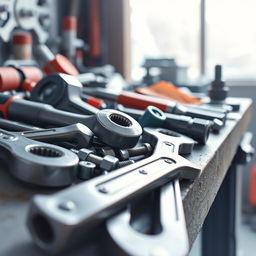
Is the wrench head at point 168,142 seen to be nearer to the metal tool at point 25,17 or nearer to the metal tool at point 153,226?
the metal tool at point 153,226

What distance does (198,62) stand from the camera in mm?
1724

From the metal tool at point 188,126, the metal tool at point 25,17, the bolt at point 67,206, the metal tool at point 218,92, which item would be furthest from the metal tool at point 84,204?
the metal tool at point 25,17

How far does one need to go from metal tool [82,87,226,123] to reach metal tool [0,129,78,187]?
290mm

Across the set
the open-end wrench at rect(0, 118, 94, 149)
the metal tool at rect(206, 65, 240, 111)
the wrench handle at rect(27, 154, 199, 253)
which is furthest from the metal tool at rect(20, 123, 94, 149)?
the metal tool at rect(206, 65, 240, 111)

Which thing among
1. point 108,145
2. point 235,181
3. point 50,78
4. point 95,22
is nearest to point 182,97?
point 235,181

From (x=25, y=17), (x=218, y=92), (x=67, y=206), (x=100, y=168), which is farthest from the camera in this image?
(x=25, y=17)

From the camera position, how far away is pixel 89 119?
438 mm

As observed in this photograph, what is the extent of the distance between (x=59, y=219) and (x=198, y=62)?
1585 millimetres

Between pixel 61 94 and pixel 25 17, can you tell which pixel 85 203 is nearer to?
pixel 61 94

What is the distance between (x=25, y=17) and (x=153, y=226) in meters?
0.84

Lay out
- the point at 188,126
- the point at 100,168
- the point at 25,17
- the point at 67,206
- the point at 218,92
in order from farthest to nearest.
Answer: the point at 25,17 < the point at 218,92 < the point at 188,126 < the point at 100,168 < the point at 67,206

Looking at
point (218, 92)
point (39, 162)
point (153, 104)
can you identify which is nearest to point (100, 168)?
point (39, 162)

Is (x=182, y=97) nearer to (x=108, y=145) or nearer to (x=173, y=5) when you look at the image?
(x=108, y=145)

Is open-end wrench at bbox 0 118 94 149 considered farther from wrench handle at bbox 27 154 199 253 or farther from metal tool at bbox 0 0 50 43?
metal tool at bbox 0 0 50 43
